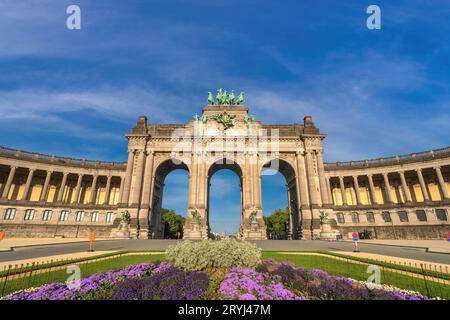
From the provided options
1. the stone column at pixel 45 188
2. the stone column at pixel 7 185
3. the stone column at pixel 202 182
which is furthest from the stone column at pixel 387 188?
the stone column at pixel 7 185

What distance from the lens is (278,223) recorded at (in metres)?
83.9

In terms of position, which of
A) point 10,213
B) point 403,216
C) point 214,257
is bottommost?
point 214,257

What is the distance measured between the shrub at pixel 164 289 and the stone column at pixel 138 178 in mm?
37615

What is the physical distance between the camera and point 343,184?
179 feet

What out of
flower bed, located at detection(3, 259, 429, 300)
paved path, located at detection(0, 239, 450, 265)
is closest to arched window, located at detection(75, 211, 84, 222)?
paved path, located at detection(0, 239, 450, 265)

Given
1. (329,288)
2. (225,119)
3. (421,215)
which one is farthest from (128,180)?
(421,215)

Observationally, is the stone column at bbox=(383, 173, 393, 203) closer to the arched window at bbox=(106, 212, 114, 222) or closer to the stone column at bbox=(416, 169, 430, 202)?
the stone column at bbox=(416, 169, 430, 202)

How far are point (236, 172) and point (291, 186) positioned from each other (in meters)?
12.6

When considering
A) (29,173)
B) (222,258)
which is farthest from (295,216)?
(29,173)

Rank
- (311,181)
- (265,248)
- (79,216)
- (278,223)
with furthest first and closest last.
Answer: (278,223) → (79,216) → (311,181) → (265,248)

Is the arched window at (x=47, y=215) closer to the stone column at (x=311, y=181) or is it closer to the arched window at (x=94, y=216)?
the arched window at (x=94, y=216)

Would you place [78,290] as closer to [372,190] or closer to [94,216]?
[94,216]
